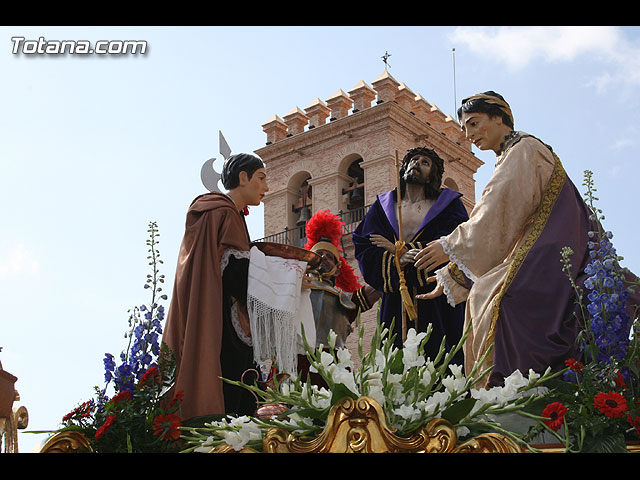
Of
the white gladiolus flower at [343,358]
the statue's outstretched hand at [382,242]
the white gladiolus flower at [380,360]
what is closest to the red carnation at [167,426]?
the white gladiolus flower at [343,358]

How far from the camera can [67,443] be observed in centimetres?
441

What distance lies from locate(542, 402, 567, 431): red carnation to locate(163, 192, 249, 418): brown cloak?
2029mm

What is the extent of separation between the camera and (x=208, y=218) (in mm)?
5590

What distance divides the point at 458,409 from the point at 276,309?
2158mm

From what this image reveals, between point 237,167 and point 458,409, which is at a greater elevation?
point 237,167

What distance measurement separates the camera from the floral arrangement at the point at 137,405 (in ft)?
14.9

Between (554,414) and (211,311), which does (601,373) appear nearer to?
(554,414)

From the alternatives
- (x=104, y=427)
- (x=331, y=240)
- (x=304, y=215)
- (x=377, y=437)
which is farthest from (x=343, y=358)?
(x=304, y=215)

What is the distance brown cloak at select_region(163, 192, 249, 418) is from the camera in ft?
16.3

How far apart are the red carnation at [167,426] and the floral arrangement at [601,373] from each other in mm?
1830
